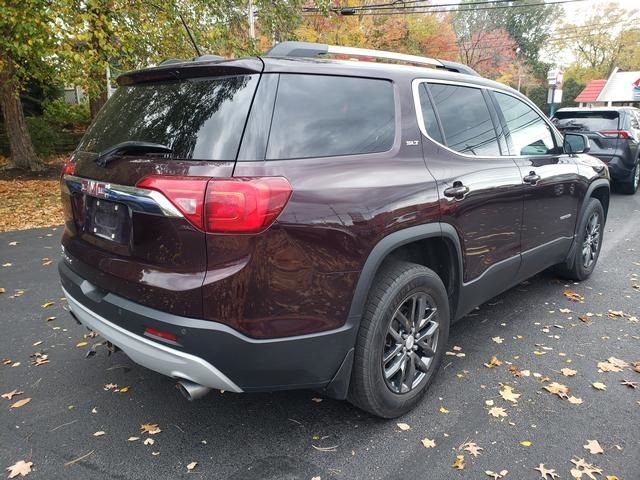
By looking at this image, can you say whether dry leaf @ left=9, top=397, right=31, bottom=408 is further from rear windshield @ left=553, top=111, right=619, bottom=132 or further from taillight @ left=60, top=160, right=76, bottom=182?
rear windshield @ left=553, top=111, right=619, bottom=132

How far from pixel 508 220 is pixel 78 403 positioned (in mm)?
3009

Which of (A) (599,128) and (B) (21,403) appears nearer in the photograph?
(B) (21,403)

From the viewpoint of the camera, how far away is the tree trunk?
38.0ft

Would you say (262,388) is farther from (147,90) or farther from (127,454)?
(147,90)

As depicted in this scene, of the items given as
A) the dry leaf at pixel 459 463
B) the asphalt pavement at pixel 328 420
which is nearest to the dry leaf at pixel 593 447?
the asphalt pavement at pixel 328 420

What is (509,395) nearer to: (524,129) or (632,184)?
(524,129)

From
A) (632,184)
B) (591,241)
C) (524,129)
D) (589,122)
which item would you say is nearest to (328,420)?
(524,129)

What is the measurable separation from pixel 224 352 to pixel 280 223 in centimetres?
59

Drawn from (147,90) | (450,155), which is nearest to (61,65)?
(147,90)

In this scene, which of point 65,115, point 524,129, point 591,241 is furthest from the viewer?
point 65,115

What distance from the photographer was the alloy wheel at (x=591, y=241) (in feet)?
16.0

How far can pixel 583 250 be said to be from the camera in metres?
4.86

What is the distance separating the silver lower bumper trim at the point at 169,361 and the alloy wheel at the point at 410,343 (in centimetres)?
89

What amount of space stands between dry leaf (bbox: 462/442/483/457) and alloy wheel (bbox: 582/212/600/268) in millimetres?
3106
